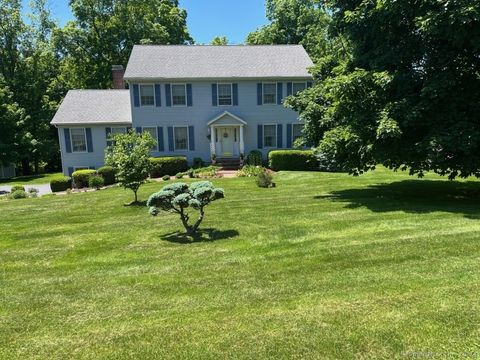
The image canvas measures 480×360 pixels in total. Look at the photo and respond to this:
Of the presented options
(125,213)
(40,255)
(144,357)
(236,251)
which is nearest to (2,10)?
(125,213)

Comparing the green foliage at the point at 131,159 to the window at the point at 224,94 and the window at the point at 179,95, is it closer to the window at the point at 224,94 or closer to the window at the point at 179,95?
the window at the point at 179,95

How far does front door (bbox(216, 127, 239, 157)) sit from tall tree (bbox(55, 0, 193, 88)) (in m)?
17.5

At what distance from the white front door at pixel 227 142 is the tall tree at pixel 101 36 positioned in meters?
17.5

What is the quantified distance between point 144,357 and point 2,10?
41472 mm

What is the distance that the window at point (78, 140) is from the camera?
2303 centimetres

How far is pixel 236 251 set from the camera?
6645 mm

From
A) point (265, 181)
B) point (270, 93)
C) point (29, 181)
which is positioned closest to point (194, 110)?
point (270, 93)

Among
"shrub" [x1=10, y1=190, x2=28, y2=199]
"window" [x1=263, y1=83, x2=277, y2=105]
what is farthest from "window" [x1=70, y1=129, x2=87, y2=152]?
"window" [x1=263, y1=83, x2=277, y2=105]

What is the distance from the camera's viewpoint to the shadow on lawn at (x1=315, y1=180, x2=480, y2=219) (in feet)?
30.5

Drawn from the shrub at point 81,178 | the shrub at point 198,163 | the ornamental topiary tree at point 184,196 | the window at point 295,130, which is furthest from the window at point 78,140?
the ornamental topiary tree at point 184,196

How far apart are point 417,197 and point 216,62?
16.9 metres

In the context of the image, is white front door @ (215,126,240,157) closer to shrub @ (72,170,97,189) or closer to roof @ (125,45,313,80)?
roof @ (125,45,313,80)

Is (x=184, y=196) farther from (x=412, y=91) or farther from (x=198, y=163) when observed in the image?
(x=198, y=163)

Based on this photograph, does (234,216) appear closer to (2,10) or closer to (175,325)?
(175,325)
